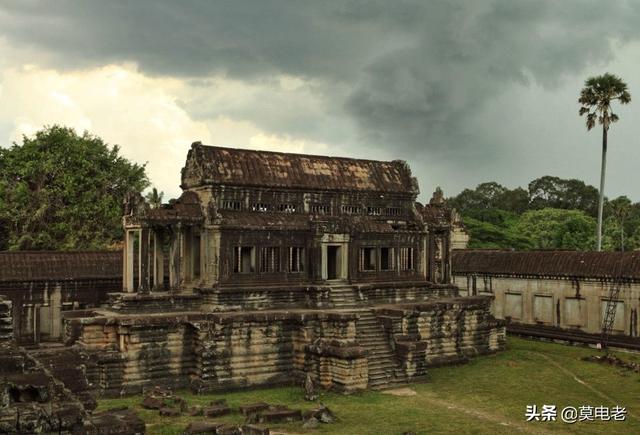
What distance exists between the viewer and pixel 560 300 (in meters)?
32.5

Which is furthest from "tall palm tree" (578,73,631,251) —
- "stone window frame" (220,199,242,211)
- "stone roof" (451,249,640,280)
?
"stone window frame" (220,199,242,211)

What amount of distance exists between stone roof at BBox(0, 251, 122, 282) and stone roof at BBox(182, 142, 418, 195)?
5.76 meters

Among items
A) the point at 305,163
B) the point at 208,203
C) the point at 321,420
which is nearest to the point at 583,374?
the point at 321,420

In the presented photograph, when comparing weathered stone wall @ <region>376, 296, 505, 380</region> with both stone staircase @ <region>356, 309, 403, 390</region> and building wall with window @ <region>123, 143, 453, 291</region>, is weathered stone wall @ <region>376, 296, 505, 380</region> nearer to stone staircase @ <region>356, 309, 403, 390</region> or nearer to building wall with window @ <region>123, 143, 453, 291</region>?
stone staircase @ <region>356, 309, 403, 390</region>

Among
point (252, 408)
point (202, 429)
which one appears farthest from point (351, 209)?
point (202, 429)

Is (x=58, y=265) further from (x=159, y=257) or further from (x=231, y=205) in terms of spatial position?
(x=231, y=205)

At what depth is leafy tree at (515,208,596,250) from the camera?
58.5 meters

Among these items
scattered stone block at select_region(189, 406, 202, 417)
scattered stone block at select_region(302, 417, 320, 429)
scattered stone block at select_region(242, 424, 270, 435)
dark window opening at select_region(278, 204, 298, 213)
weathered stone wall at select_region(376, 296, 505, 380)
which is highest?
dark window opening at select_region(278, 204, 298, 213)

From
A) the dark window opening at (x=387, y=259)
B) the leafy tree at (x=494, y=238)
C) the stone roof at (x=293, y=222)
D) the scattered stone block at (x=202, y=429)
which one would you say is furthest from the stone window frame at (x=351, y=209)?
the leafy tree at (x=494, y=238)

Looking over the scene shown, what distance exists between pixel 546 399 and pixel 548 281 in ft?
44.4

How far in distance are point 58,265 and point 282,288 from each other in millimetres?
10024

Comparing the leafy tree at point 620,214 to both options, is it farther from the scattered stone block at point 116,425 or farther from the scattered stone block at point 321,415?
the scattered stone block at point 116,425

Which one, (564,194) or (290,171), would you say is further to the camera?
(564,194)

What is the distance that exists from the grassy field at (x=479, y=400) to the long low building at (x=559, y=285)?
11.0 ft
